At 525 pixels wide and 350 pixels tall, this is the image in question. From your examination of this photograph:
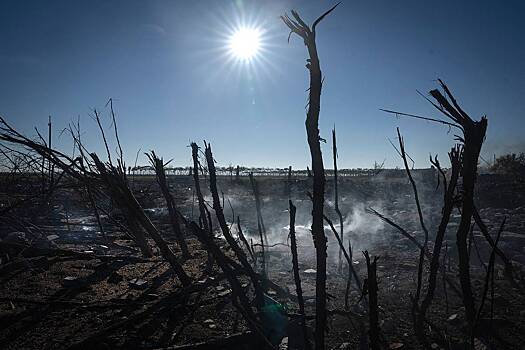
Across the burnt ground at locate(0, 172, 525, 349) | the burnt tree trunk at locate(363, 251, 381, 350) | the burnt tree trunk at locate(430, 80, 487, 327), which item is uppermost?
the burnt tree trunk at locate(430, 80, 487, 327)

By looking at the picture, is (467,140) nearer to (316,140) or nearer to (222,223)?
(316,140)

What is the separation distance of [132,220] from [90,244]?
6.56 feet

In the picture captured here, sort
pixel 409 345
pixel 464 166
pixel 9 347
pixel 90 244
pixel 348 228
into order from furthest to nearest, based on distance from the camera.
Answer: pixel 348 228
pixel 90 244
pixel 409 345
pixel 9 347
pixel 464 166

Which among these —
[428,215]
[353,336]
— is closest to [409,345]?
[353,336]

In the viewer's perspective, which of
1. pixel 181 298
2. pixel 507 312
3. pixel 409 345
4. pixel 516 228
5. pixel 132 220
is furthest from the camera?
pixel 516 228

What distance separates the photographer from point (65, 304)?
3.44m

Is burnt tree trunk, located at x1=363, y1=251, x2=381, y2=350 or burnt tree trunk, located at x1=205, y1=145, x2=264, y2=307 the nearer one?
burnt tree trunk, located at x1=363, y1=251, x2=381, y2=350

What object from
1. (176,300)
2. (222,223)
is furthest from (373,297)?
(176,300)

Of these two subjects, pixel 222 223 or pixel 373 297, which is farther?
pixel 222 223

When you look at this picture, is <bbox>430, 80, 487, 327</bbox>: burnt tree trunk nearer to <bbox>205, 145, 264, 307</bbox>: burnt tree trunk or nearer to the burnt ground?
the burnt ground

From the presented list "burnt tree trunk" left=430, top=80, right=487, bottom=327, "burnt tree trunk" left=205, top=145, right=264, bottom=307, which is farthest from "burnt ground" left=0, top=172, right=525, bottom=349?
"burnt tree trunk" left=430, top=80, right=487, bottom=327

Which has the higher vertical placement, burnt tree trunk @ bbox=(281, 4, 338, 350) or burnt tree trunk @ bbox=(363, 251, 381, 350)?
burnt tree trunk @ bbox=(281, 4, 338, 350)

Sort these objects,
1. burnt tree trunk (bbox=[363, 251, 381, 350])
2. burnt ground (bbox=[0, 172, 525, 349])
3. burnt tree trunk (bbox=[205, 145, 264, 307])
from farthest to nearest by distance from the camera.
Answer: burnt ground (bbox=[0, 172, 525, 349]) < burnt tree trunk (bbox=[205, 145, 264, 307]) < burnt tree trunk (bbox=[363, 251, 381, 350])

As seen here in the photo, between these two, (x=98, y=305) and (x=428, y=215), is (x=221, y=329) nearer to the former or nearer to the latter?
(x=98, y=305)
